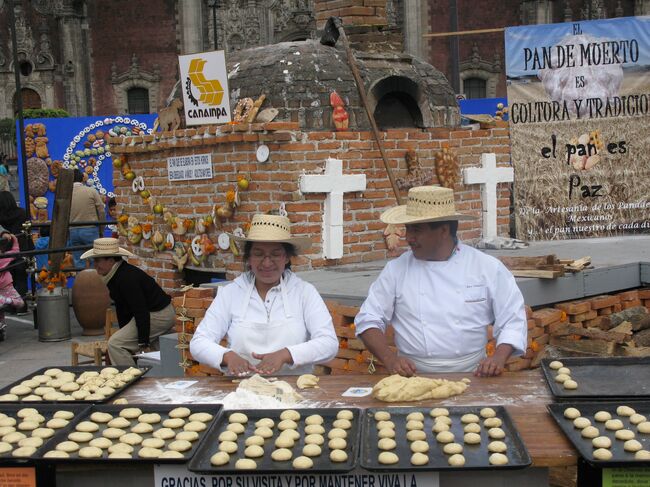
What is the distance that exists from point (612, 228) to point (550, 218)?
0.68m

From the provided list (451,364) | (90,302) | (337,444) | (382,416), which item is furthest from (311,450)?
(90,302)

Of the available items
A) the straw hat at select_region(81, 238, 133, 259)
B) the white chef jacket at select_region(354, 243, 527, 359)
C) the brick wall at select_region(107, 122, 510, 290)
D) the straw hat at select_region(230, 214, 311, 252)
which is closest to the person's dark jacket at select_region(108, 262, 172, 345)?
the straw hat at select_region(81, 238, 133, 259)

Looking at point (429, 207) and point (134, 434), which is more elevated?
point (429, 207)

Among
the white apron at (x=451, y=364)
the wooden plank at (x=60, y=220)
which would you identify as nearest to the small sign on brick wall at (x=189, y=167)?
the wooden plank at (x=60, y=220)

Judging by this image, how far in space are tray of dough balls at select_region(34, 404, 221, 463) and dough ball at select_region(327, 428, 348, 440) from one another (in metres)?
0.48

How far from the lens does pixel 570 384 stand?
144 inches

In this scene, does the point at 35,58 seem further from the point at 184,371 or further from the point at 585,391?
the point at 585,391

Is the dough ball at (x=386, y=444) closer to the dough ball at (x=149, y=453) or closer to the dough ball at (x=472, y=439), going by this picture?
the dough ball at (x=472, y=439)

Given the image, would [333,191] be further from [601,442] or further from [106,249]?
[601,442]

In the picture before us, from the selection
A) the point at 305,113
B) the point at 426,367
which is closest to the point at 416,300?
the point at 426,367

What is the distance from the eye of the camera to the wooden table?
3.04 meters

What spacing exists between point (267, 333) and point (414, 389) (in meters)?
1.05

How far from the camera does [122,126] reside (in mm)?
14102

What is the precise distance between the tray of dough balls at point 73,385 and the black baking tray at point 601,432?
6.26 feet
